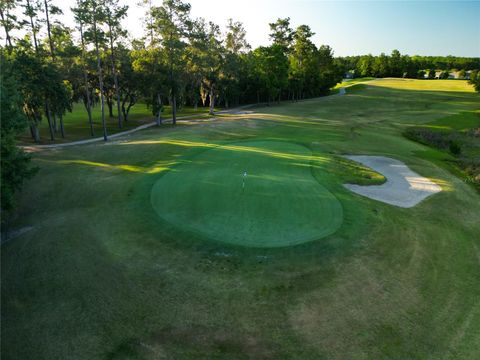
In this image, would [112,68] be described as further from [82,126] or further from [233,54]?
[233,54]

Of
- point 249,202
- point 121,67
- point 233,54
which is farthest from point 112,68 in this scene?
point 249,202

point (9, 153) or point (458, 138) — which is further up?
point (9, 153)

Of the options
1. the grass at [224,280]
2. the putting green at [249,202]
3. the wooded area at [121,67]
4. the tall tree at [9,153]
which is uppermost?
the wooded area at [121,67]

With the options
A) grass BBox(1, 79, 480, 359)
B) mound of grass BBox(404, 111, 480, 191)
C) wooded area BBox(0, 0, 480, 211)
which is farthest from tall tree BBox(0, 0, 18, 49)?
mound of grass BBox(404, 111, 480, 191)

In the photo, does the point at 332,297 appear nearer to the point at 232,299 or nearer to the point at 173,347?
the point at 232,299

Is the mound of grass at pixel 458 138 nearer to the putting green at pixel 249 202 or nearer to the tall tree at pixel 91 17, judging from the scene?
the putting green at pixel 249 202

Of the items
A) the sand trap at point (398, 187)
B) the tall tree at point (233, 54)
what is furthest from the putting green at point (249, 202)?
the tall tree at point (233, 54)
